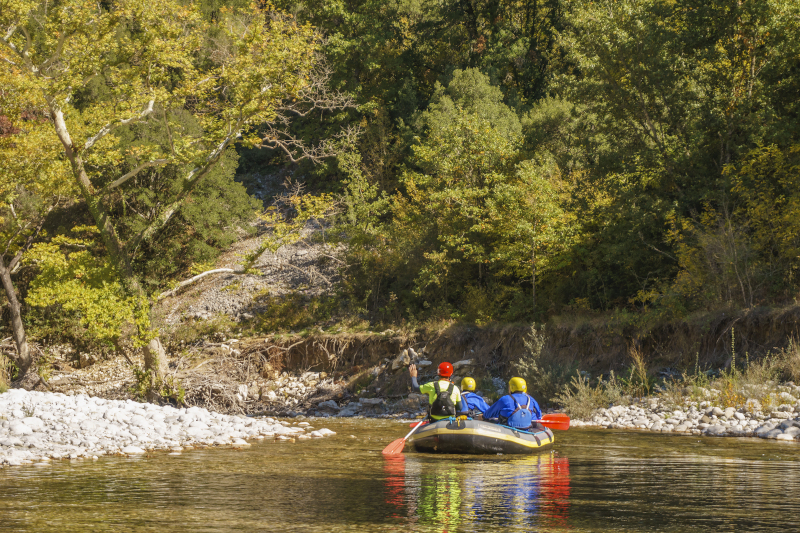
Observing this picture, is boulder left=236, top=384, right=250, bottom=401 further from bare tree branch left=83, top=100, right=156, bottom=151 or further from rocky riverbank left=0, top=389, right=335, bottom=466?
bare tree branch left=83, top=100, right=156, bottom=151

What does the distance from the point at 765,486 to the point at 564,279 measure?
15.1 m

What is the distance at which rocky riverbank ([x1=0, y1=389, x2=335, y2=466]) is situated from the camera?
11.7m

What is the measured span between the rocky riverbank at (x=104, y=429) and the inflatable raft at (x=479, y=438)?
3639 millimetres

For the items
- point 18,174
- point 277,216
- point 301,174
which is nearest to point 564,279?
point 277,216

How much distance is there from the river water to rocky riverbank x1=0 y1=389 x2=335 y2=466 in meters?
0.78

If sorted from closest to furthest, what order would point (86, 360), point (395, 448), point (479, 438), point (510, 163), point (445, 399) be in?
1. point (479, 438)
2. point (395, 448)
3. point (445, 399)
4. point (510, 163)
5. point (86, 360)

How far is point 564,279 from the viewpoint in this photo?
22.8 m

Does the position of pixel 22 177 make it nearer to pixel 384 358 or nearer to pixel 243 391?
pixel 243 391

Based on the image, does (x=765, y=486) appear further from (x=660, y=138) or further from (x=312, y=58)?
(x=312, y=58)

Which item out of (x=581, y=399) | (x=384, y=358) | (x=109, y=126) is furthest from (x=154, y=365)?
(x=581, y=399)

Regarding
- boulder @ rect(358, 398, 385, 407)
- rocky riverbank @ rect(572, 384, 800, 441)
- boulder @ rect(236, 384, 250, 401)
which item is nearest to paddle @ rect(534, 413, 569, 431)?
rocky riverbank @ rect(572, 384, 800, 441)

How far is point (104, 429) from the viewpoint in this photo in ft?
43.0

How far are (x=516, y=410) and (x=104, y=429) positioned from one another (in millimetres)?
7512

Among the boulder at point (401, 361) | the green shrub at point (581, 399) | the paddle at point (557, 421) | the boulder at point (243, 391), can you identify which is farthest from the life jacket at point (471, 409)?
the boulder at point (243, 391)
